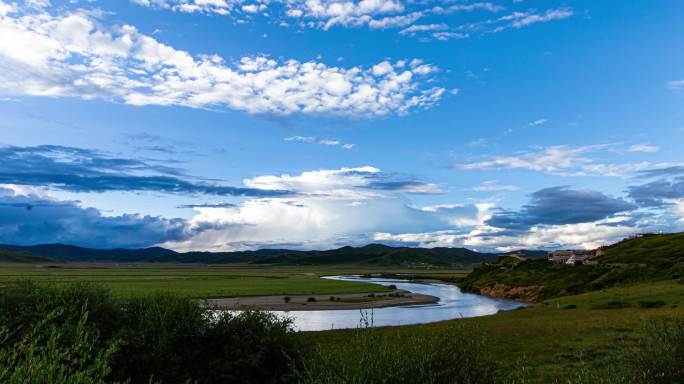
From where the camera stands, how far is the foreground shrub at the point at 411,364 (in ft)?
41.4

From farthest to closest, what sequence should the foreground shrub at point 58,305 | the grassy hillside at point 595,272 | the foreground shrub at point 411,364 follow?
the grassy hillside at point 595,272
the foreground shrub at point 58,305
the foreground shrub at point 411,364

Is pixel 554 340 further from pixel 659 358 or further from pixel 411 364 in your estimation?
pixel 411 364

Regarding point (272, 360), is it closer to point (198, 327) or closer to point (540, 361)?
point (198, 327)

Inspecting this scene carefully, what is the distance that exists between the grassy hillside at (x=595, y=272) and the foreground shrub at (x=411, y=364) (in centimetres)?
8214

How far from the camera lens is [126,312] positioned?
96.5ft

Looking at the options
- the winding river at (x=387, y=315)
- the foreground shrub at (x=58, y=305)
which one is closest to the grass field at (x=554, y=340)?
the foreground shrub at (x=58, y=305)

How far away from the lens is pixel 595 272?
100500 millimetres

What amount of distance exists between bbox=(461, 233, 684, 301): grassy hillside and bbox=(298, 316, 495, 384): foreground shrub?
82143mm

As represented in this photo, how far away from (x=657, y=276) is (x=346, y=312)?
5519 centimetres

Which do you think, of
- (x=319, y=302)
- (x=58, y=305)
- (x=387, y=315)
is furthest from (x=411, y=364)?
(x=319, y=302)

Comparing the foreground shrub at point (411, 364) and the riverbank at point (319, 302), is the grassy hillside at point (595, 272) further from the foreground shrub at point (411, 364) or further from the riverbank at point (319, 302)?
the foreground shrub at point (411, 364)

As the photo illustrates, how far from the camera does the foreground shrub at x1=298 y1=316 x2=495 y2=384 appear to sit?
41.4 ft

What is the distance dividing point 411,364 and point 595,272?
102 metres

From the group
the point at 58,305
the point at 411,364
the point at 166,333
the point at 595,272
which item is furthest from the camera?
the point at 595,272
